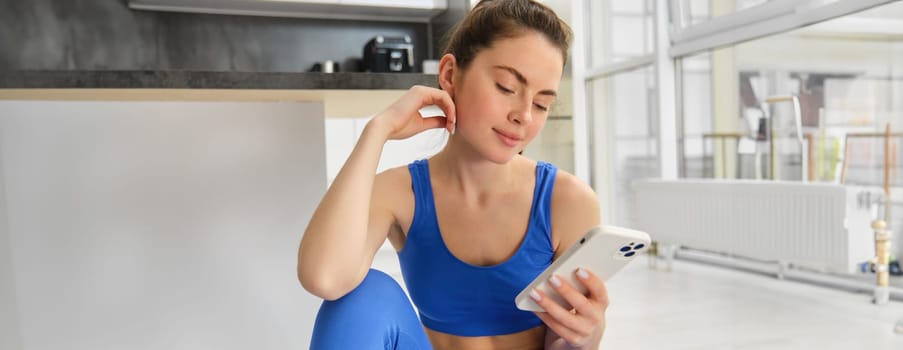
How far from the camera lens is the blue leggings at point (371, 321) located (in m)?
0.89

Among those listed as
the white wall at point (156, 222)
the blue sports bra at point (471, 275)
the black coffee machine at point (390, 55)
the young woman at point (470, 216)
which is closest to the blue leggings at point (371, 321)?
the young woman at point (470, 216)

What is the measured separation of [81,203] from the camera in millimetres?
1417

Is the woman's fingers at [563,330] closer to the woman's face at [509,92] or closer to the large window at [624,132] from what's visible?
the woman's face at [509,92]

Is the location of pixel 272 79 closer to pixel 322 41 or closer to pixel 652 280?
pixel 322 41

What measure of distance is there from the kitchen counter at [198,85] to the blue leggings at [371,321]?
528 mm

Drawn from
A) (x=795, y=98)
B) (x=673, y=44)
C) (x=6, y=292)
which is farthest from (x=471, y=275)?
(x=673, y=44)

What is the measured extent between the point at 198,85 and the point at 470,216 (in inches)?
23.5

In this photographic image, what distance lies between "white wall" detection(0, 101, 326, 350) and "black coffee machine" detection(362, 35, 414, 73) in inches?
69.0

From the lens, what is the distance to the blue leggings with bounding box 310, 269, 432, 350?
89 cm

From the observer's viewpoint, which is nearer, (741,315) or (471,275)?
(471,275)

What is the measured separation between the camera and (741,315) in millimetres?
2785

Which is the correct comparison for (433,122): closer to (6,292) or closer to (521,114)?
→ (521,114)

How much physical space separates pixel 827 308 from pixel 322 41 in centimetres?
285

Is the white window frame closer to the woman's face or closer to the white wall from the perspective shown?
the woman's face
